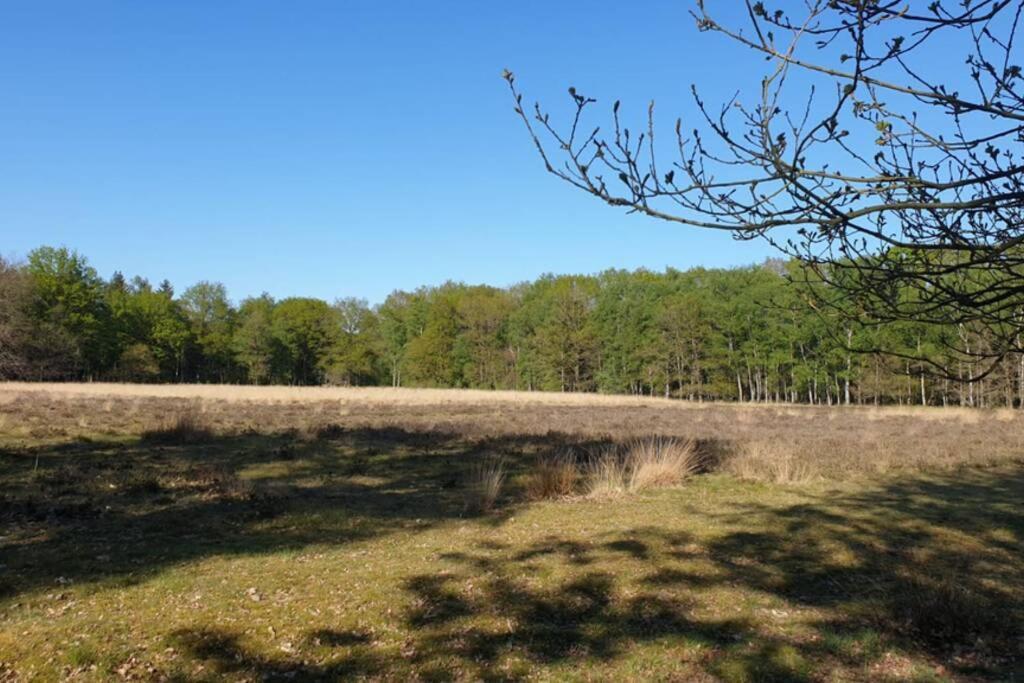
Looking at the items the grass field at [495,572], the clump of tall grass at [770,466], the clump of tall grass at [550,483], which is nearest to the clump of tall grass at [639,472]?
the grass field at [495,572]

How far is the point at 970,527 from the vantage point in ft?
24.8

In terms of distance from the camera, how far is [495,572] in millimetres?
5820

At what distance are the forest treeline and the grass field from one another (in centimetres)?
3464

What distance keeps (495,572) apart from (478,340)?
2783 inches

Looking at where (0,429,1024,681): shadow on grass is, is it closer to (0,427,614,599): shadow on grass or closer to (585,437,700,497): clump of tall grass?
(0,427,614,599): shadow on grass

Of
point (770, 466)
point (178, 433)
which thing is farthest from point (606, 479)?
point (178, 433)

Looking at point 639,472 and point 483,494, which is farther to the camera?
point 639,472

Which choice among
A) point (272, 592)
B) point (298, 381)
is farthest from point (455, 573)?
point (298, 381)

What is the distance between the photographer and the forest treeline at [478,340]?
5572cm

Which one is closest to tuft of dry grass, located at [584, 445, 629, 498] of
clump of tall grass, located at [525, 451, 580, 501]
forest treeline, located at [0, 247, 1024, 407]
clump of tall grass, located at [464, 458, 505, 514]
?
clump of tall grass, located at [525, 451, 580, 501]

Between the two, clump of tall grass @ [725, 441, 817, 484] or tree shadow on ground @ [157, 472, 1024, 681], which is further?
clump of tall grass @ [725, 441, 817, 484]

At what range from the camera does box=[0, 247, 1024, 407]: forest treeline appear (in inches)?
2194

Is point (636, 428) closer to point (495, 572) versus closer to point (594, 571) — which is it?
point (594, 571)

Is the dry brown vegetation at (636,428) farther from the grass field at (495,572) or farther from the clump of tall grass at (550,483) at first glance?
the grass field at (495,572)
